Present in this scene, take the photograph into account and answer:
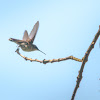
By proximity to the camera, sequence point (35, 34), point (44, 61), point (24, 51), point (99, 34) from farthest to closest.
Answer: point (24, 51), point (35, 34), point (44, 61), point (99, 34)

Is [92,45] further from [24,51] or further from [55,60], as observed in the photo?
[24,51]

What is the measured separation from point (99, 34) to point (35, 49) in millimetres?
676

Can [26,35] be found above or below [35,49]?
above

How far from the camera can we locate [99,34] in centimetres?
60

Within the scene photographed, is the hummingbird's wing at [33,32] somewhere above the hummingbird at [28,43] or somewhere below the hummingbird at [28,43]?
above

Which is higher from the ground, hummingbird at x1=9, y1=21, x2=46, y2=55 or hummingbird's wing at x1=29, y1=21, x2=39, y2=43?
hummingbird's wing at x1=29, y1=21, x2=39, y2=43

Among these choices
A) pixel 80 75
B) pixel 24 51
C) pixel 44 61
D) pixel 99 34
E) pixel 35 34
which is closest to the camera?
pixel 99 34

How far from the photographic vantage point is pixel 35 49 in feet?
3.95

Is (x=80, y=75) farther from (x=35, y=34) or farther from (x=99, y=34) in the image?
(x=35, y=34)

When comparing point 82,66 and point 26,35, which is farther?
point 26,35

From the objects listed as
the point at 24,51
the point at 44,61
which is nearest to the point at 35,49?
the point at 24,51

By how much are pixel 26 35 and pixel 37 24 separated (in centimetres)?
17

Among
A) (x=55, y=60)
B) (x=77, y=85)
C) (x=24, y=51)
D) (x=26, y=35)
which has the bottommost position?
(x=77, y=85)

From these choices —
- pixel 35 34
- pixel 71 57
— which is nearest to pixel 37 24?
pixel 35 34
